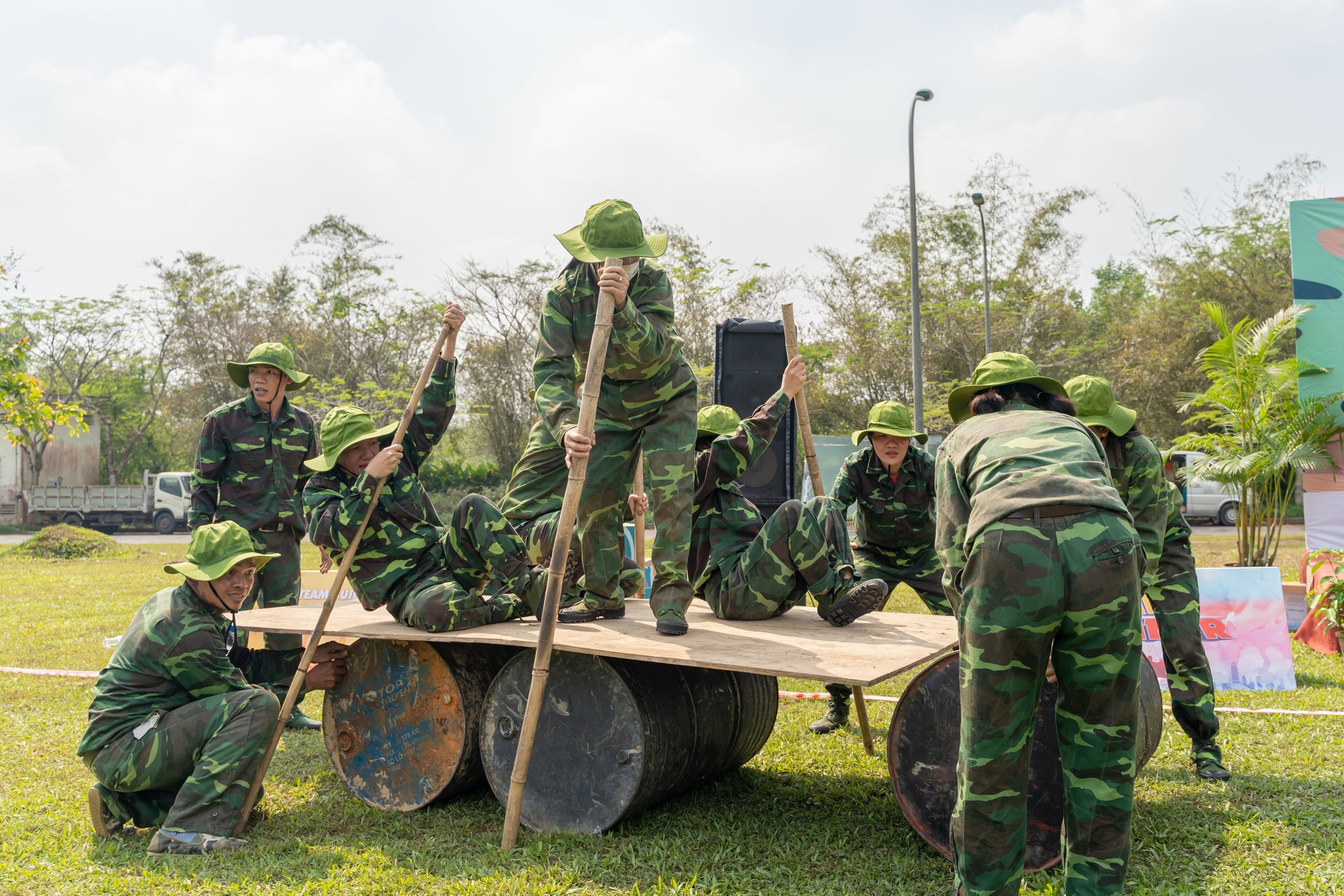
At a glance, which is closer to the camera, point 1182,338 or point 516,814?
point 516,814

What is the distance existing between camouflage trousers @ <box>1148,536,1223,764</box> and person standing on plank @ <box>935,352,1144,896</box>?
2268mm

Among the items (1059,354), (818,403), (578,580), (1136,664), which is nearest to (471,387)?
(818,403)

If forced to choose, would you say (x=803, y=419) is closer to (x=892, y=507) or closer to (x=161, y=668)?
(x=892, y=507)

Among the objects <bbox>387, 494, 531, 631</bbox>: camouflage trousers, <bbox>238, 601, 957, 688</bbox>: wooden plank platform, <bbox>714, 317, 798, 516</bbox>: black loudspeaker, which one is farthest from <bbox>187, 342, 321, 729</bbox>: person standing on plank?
<bbox>714, 317, 798, 516</bbox>: black loudspeaker

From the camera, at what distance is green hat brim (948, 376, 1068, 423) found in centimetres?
359

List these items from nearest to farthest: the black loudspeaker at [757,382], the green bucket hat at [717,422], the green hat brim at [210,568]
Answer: the green hat brim at [210,568], the green bucket hat at [717,422], the black loudspeaker at [757,382]

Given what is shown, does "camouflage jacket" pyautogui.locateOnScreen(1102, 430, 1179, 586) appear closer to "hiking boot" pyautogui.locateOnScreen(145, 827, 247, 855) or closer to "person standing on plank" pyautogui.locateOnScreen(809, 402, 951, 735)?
"person standing on plank" pyautogui.locateOnScreen(809, 402, 951, 735)

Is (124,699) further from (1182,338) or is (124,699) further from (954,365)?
(1182,338)

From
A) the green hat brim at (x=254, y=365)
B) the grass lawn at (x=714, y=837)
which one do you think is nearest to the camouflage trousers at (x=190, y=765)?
the grass lawn at (x=714, y=837)

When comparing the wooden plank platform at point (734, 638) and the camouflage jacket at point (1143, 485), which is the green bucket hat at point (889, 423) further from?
the camouflage jacket at point (1143, 485)

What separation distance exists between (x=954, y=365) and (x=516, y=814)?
83.1 ft

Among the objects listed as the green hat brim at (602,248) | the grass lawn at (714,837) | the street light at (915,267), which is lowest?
the grass lawn at (714,837)

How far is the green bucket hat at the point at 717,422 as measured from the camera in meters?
5.78

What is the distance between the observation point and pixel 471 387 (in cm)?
2952
